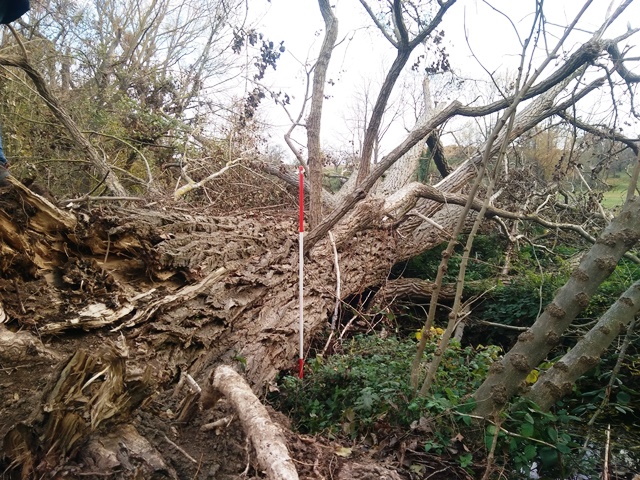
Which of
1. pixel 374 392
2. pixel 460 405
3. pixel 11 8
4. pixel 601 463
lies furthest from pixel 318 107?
pixel 601 463

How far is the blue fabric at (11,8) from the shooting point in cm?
324

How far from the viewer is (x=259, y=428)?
175 centimetres

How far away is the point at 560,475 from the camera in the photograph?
7.10ft

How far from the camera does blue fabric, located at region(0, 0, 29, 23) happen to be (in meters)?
3.24

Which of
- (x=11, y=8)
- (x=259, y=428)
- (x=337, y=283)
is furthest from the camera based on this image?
(x=337, y=283)

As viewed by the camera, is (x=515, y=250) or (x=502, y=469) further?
(x=515, y=250)

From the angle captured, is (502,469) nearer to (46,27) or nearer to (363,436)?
(363,436)

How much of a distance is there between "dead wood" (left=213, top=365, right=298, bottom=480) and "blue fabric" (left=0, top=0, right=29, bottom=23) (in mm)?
3276

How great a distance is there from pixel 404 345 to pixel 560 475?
5.36ft

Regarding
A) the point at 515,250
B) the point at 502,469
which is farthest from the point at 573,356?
the point at 515,250

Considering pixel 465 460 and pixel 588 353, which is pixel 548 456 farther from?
pixel 588 353

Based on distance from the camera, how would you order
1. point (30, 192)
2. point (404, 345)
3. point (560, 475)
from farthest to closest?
1. point (404, 345)
2. point (30, 192)
3. point (560, 475)

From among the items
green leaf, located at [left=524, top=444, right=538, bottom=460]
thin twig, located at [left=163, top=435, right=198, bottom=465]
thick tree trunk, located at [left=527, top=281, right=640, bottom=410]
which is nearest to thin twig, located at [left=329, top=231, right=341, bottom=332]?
thick tree trunk, located at [left=527, top=281, right=640, bottom=410]

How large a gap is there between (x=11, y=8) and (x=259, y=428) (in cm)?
373
